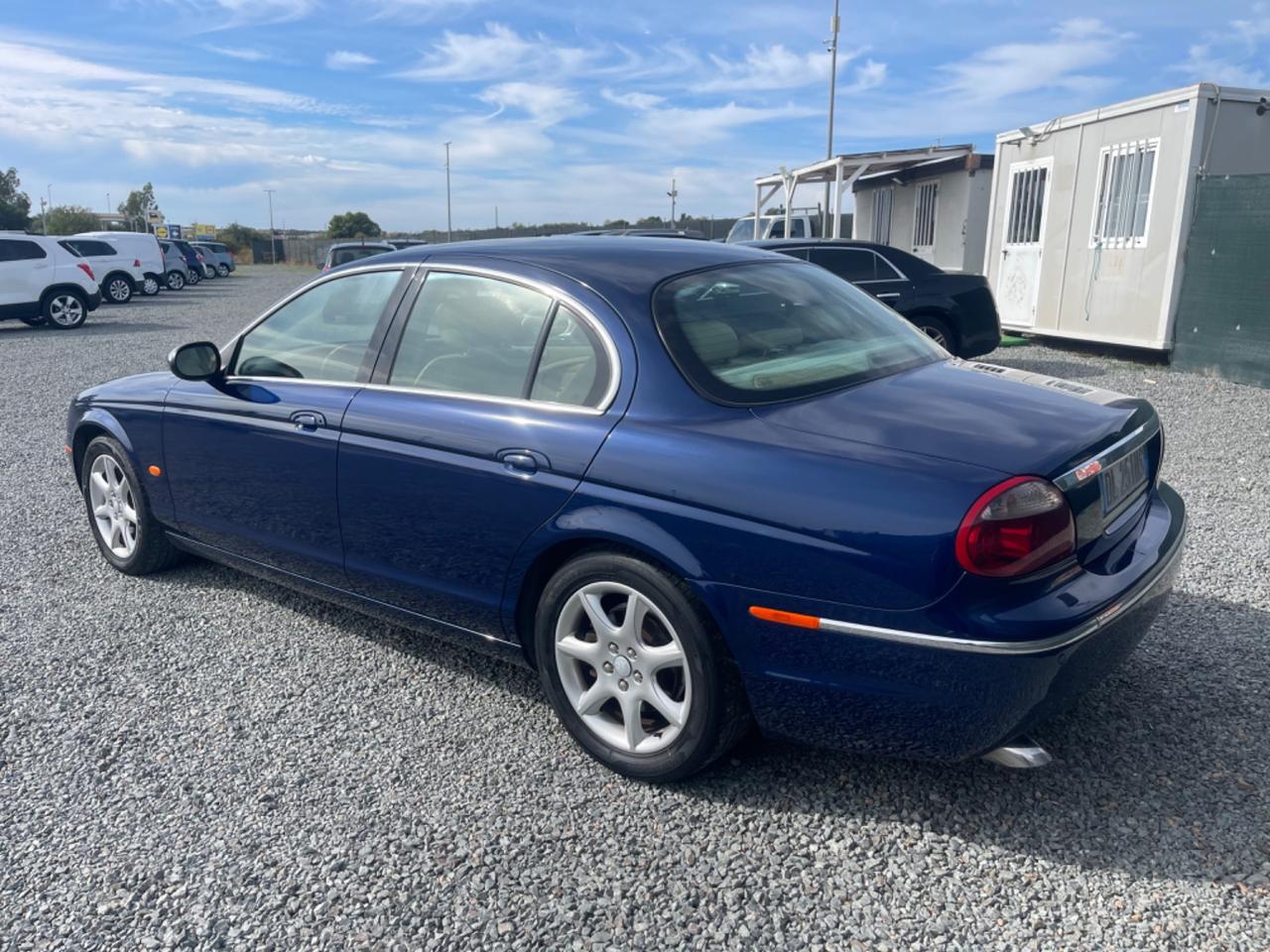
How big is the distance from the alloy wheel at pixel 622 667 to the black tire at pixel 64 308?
1931 centimetres

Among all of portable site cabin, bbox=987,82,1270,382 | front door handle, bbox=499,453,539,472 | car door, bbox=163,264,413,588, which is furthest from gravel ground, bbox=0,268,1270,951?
portable site cabin, bbox=987,82,1270,382

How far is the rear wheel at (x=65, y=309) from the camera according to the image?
61.6ft

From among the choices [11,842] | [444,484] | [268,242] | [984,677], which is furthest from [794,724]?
[268,242]

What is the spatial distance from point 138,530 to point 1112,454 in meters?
4.16

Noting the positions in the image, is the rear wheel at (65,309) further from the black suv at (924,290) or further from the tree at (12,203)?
the tree at (12,203)

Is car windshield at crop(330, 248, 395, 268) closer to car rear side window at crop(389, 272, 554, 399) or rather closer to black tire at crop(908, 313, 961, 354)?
black tire at crop(908, 313, 961, 354)

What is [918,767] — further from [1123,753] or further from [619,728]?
[619,728]

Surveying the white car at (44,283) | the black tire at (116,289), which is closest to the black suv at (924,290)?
the white car at (44,283)

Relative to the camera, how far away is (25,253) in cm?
1830

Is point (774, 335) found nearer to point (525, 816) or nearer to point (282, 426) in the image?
point (525, 816)

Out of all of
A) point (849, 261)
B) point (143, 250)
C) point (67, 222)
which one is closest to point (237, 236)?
point (67, 222)

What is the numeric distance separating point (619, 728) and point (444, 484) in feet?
3.14

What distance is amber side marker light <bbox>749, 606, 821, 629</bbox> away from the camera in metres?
2.56

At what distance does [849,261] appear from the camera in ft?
33.8
